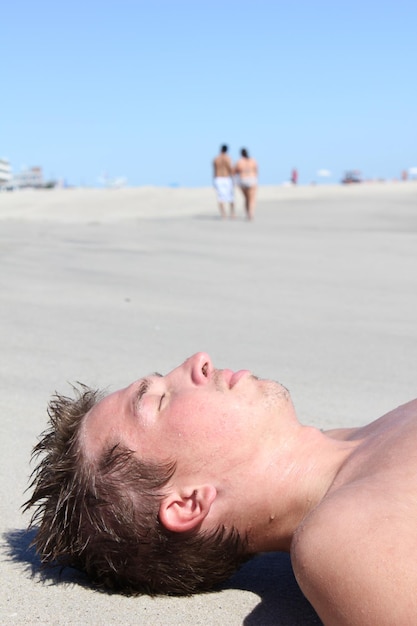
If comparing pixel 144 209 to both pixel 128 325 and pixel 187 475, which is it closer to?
pixel 128 325

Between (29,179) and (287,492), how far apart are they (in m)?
34.8

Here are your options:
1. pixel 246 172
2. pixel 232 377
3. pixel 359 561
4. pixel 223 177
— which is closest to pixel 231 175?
pixel 223 177

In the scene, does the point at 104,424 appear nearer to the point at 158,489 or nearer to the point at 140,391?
the point at 140,391

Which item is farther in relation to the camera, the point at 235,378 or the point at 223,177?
the point at 223,177

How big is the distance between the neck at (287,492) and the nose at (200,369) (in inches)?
10.7

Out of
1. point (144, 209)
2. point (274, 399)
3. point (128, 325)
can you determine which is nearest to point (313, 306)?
point (128, 325)

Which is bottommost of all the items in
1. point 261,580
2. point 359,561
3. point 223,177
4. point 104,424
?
point 261,580

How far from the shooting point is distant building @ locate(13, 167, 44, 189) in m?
34.2

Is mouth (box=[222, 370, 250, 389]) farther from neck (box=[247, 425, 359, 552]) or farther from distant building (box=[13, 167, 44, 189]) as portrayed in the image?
distant building (box=[13, 167, 44, 189])

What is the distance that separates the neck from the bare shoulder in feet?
0.75

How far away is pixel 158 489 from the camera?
2.09m

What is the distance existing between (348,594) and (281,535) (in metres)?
0.44

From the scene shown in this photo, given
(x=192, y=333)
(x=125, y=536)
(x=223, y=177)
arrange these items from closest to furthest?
(x=125, y=536) < (x=192, y=333) < (x=223, y=177)

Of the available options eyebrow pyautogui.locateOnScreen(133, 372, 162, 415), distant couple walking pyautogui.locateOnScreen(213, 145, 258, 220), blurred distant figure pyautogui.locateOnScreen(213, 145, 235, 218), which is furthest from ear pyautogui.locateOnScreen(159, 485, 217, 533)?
blurred distant figure pyautogui.locateOnScreen(213, 145, 235, 218)
